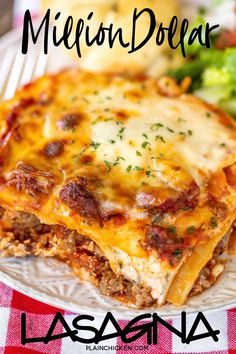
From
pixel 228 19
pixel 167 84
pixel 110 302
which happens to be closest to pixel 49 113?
pixel 167 84

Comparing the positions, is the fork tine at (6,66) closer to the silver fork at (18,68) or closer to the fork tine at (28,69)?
the silver fork at (18,68)

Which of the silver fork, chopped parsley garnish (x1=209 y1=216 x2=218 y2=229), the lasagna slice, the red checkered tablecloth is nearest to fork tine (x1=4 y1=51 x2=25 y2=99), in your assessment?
the silver fork

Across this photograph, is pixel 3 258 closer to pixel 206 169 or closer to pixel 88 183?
pixel 88 183

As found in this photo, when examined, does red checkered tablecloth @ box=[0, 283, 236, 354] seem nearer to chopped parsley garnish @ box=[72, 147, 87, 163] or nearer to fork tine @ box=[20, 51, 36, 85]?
chopped parsley garnish @ box=[72, 147, 87, 163]

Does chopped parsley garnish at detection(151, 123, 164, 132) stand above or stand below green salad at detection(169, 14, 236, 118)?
below

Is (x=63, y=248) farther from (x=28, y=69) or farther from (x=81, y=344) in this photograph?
(x=28, y=69)

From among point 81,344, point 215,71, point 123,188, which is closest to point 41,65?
point 215,71
